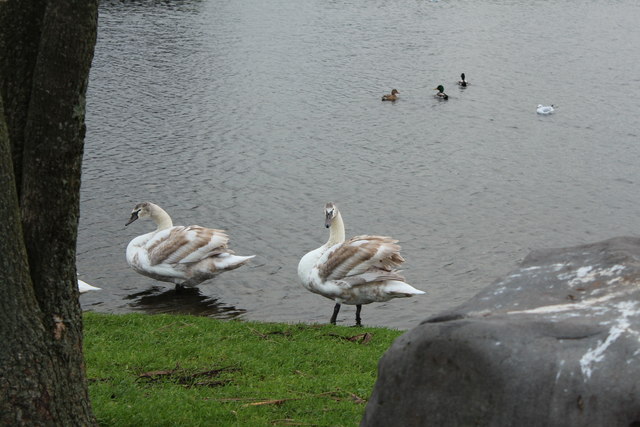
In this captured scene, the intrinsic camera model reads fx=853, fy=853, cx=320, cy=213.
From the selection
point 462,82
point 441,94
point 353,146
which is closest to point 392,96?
point 441,94

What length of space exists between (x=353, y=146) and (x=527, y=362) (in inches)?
1031

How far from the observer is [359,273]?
1628 cm

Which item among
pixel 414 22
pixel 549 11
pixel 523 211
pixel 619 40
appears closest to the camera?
pixel 523 211

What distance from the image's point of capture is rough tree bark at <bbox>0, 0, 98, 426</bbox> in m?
6.61

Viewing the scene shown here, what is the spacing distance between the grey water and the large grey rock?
1117cm

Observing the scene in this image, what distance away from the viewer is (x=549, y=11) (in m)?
61.2

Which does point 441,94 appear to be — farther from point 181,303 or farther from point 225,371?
point 225,371

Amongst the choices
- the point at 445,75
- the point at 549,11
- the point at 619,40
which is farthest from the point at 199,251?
the point at 549,11

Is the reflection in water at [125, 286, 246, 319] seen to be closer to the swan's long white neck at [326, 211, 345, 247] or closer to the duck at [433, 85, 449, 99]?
the swan's long white neck at [326, 211, 345, 247]

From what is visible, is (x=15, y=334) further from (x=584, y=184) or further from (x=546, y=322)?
(x=584, y=184)

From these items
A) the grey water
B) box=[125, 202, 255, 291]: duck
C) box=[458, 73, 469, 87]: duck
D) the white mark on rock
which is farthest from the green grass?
box=[458, 73, 469, 87]: duck

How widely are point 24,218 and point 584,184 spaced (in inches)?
930

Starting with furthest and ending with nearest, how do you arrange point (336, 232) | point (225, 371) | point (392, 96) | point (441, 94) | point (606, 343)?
point (441, 94), point (392, 96), point (336, 232), point (225, 371), point (606, 343)

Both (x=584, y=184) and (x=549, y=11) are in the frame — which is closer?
(x=584, y=184)
